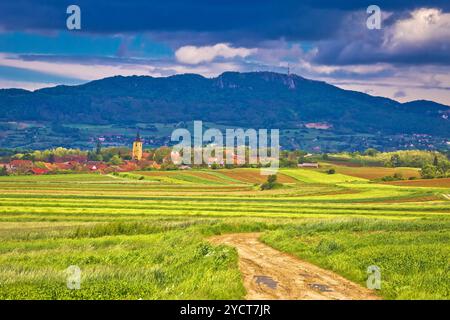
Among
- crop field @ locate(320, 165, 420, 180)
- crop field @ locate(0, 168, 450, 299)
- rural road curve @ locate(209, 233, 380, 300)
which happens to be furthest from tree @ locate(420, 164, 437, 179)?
rural road curve @ locate(209, 233, 380, 300)

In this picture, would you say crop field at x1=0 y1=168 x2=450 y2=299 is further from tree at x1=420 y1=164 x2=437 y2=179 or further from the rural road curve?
tree at x1=420 y1=164 x2=437 y2=179

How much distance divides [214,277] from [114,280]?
10.7 feet

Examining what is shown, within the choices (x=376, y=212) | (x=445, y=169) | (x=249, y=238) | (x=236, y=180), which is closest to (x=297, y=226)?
(x=249, y=238)

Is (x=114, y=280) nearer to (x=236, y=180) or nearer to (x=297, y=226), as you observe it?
(x=297, y=226)

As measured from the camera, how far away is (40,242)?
3750cm

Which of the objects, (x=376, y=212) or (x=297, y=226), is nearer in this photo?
(x=297, y=226)

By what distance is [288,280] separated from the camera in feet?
78.1

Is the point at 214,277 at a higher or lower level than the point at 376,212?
higher

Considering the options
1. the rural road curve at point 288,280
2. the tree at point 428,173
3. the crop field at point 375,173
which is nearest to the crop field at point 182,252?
the rural road curve at point 288,280

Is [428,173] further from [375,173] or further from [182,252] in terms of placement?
[182,252]

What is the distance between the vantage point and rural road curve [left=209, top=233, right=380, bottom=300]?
2091cm

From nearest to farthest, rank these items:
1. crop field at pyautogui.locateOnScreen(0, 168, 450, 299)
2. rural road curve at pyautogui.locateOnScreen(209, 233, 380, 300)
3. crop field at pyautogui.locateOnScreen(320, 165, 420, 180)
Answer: crop field at pyautogui.locateOnScreen(0, 168, 450, 299) < rural road curve at pyautogui.locateOnScreen(209, 233, 380, 300) < crop field at pyautogui.locateOnScreen(320, 165, 420, 180)

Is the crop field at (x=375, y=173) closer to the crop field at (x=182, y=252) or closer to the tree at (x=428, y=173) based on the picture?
the tree at (x=428, y=173)
